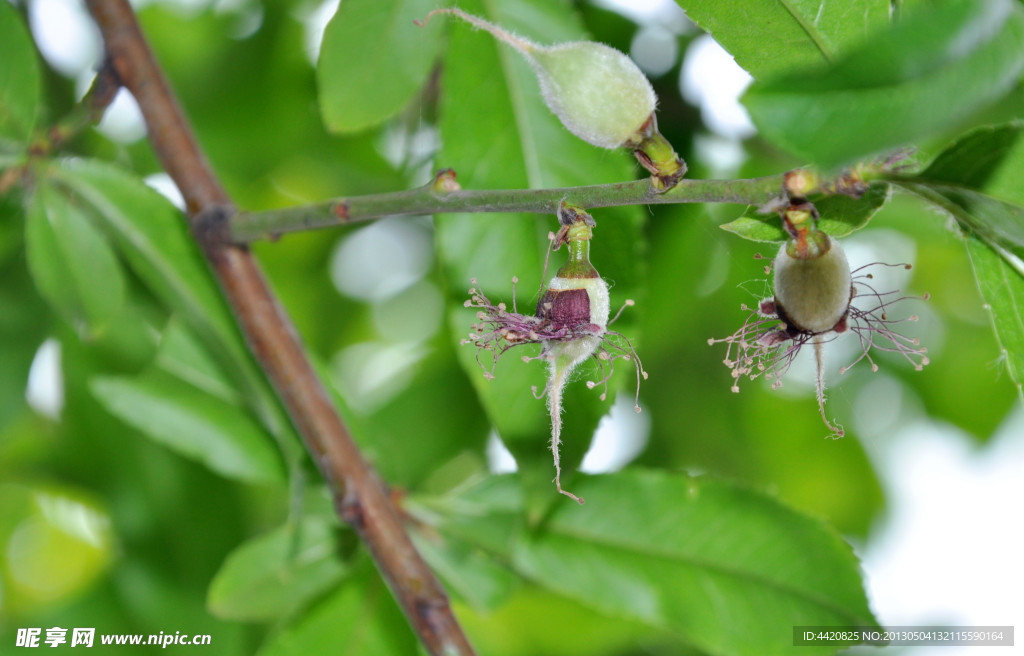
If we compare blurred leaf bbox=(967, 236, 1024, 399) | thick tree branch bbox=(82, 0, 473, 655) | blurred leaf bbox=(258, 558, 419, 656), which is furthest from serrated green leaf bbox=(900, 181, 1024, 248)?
blurred leaf bbox=(258, 558, 419, 656)

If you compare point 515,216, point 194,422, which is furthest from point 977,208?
point 194,422

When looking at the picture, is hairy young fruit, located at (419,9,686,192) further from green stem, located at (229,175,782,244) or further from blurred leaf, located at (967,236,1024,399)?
blurred leaf, located at (967,236,1024,399)

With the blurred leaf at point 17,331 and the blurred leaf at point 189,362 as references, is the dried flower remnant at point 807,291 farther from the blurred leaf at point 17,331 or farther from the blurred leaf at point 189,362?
the blurred leaf at point 17,331

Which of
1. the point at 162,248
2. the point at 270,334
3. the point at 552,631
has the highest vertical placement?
the point at 162,248

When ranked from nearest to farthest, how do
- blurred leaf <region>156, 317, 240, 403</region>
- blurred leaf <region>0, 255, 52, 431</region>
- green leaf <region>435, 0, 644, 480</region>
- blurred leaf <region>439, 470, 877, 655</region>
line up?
green leaf <region>435, 0, 644, 480</region> < blurred leaf <region>439, 470, 877, 655</region> < blurred leaf <region>156, 317, 240, 403</region> < blurred leaf <region>0, 255, 52, 431</region>

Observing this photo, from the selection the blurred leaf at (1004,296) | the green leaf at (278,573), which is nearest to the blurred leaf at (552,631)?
the green leaf at (278,573)

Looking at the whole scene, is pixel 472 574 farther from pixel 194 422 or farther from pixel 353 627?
pixel 194 422

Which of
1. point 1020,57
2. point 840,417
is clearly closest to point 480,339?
point 1020,57
